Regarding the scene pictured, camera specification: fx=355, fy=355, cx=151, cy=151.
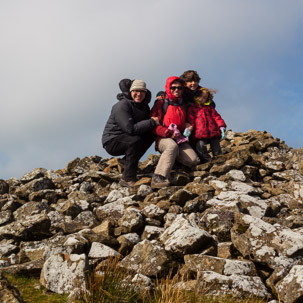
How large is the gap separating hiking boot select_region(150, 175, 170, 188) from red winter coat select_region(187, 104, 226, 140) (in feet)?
8.05

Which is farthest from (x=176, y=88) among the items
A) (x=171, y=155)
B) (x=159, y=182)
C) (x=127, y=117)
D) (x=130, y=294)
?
(x=130, y=294)

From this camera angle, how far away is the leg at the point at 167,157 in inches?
436

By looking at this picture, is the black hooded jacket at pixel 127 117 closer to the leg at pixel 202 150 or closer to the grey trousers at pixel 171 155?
the grey trousers at pixel 171 155

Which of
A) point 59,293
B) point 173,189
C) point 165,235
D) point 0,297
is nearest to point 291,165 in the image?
point 173,189

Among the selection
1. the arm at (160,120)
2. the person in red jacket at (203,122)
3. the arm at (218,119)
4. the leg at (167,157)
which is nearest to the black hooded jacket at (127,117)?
the arm at (160,120)

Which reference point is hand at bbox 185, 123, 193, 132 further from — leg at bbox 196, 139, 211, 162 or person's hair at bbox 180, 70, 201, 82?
person's hair at bbox 180, 70, 201, 82

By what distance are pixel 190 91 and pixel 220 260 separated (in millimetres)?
7634

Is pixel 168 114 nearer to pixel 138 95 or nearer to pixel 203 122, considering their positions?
pixel 138 95

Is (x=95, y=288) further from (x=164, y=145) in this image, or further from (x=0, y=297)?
(x=164, y=145)

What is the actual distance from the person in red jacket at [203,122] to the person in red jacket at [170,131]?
20.2 inches

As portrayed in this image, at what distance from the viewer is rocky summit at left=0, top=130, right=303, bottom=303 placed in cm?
593

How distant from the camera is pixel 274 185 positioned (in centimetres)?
1198

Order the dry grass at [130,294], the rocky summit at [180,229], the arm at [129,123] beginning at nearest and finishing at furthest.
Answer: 1. the dry grass at [130,294]
2. the rocky summit at [180,229]
3. the arm at [129,123]

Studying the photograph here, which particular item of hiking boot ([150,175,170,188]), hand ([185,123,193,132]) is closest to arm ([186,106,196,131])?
hand ([185,123,193,132])
